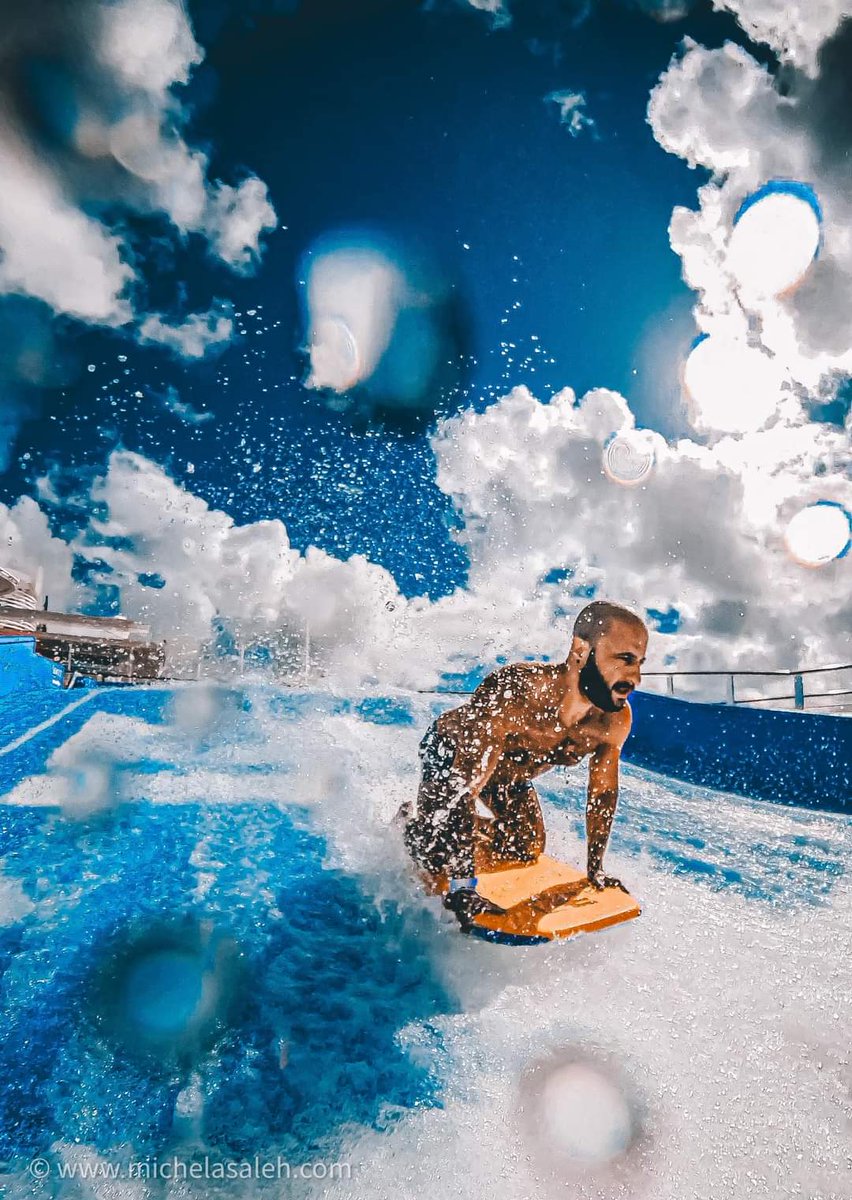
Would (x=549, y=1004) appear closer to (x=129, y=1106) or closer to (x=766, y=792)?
(x=129, y=1106)

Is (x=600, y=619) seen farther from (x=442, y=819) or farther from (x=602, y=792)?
(x=442, y=819)

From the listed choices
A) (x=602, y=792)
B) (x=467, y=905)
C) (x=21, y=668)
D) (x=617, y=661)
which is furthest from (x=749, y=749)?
(x=21, y=668)

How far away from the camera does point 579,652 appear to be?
3152 millimetres

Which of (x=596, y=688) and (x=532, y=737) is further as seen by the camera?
(x=532, y=737)

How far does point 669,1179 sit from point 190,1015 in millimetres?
2033

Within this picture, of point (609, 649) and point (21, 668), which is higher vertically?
point (609, 649)

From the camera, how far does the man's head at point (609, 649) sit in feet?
9.83

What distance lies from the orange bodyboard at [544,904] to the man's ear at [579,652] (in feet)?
4.89

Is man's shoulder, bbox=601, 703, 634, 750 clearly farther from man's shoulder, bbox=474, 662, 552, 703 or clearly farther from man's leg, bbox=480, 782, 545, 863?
man's leg, bbox=480, 782, 545, 863

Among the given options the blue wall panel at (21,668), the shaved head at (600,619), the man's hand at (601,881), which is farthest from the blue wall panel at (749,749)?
the blue wall panel at (21,668)

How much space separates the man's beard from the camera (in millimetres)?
3100

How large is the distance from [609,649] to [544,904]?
66.1 inches

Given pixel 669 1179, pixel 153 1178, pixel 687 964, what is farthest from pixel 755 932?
pixel 153 1178

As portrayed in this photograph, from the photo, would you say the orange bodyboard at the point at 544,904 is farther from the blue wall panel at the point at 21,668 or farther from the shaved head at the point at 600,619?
the blue wall panel at the point at 21,668
